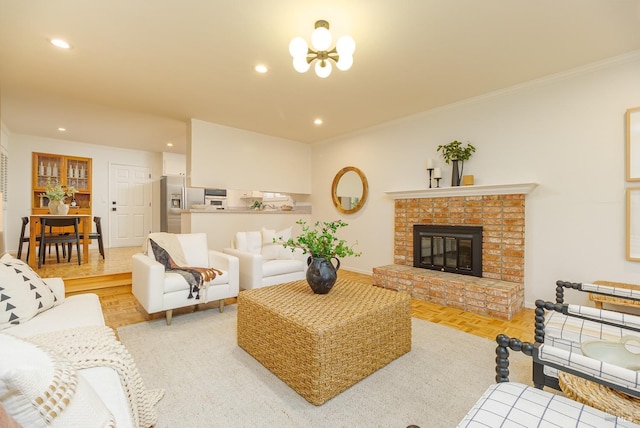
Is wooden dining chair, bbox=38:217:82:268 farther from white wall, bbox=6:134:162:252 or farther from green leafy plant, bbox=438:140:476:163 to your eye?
green leafy plant, bbox=438:140:476:163

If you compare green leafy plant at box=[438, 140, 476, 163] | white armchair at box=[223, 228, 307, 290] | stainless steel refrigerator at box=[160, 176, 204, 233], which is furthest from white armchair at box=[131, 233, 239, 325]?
stainless steel refrigerator at box=[160, 176, 204, 233]

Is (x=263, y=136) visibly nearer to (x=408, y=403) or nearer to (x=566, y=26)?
(x=566, y=26)

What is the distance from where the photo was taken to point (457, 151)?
147 inches

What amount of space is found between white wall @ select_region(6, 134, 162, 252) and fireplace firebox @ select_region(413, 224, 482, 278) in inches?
236

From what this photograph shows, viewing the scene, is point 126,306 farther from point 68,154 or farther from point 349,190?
point 68,154

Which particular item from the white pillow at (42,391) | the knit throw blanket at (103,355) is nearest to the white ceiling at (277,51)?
the knit throw blanket at (103,355)

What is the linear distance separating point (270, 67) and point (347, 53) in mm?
1091

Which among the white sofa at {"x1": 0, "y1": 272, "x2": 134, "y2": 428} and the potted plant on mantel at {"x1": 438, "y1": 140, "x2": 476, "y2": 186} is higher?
the potted plant on mantel at {"x1": 438, "y1": 140, "x2": 476, "y2": 186}

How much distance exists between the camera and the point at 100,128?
5.15m

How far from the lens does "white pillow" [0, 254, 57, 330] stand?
1.54m

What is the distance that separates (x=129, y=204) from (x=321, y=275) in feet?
21.0

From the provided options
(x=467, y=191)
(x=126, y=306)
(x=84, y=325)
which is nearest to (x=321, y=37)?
(x=84, y=325)

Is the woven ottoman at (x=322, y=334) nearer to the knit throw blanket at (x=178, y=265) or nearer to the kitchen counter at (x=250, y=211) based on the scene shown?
the knit throw blanket at (x=178, y=265)

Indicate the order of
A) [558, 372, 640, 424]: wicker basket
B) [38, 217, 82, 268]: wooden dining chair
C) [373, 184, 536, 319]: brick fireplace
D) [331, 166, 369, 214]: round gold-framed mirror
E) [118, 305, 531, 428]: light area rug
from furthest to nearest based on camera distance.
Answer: [331, 166, 369, 214]: round gold-framed mirror, [38, 217, 82, 268]: wooden dining chair, [373, 184, 536, 319]: brick fireplace, [118, 305, 531, 428]: light area rug, [558, 372, 640, 424]: wicker basket
